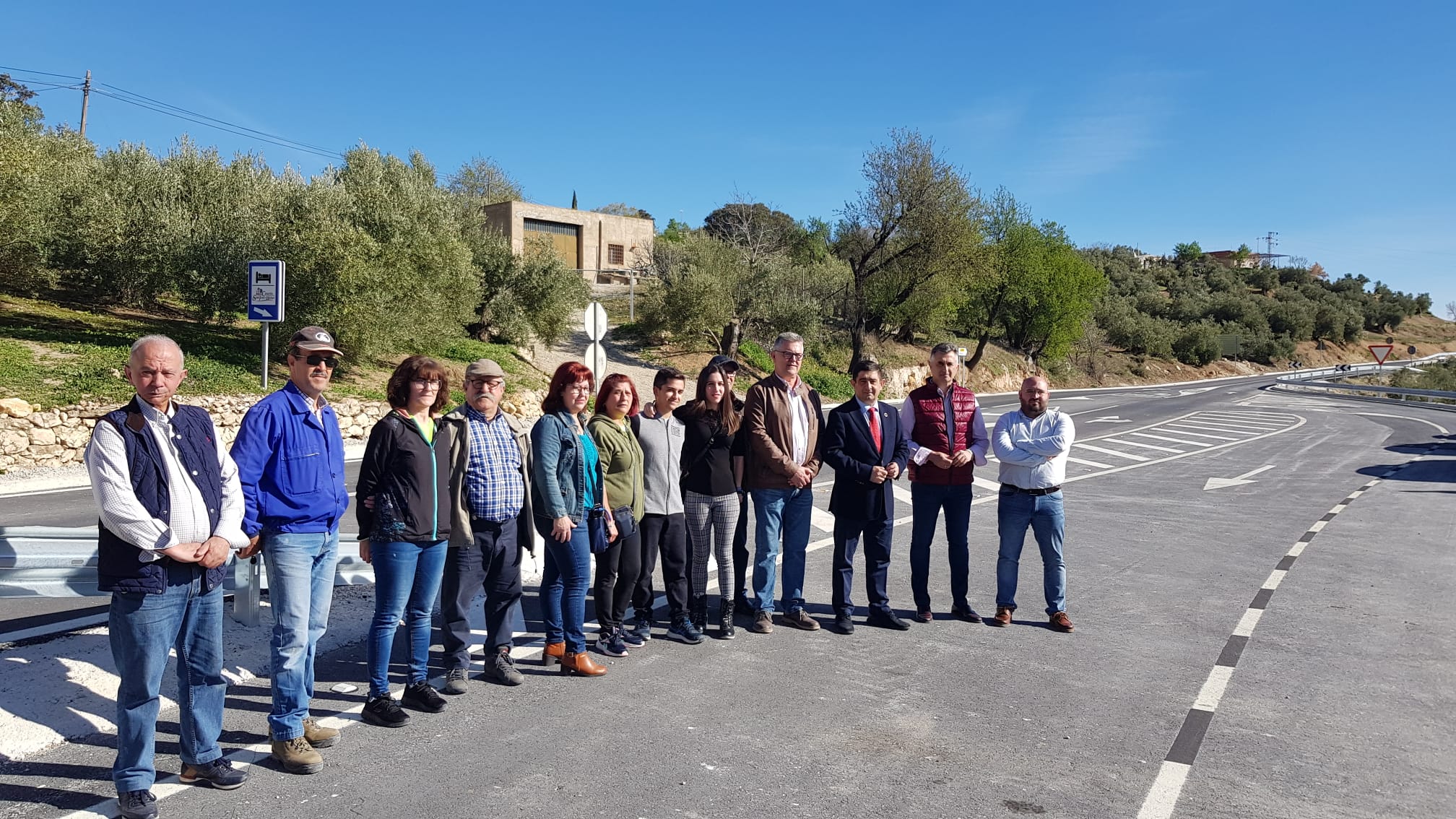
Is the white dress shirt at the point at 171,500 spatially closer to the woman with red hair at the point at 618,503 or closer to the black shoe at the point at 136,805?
the black shoe at the point at 136,805

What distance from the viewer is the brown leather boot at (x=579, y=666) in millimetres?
5215

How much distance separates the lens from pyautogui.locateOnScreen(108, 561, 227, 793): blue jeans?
3.49 meters

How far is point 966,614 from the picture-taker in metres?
6.60

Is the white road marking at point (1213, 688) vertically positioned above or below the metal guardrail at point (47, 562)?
below

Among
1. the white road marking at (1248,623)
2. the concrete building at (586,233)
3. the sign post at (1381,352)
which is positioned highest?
the concrete building at (586,233)

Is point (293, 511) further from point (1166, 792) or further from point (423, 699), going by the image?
point (1166, 792)

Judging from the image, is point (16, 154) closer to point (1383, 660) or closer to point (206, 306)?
point (206, 306)

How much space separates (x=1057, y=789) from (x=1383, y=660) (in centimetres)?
332

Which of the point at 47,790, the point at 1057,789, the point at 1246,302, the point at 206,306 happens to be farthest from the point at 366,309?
the point at 1246,302

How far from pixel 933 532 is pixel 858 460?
86 cm

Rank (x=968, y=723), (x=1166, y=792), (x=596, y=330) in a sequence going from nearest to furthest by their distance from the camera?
(x=1166, y=792) < (x=968, y=723) < (x=596, y=330)

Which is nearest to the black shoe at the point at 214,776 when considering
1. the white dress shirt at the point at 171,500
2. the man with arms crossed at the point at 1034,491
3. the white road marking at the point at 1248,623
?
the white dress shirt at the point at 171,500

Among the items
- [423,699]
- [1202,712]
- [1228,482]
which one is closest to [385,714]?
[423,699]

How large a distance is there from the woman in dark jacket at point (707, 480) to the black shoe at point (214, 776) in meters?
2.93
